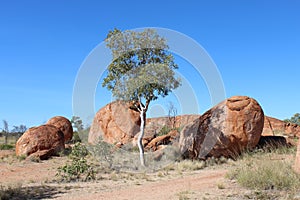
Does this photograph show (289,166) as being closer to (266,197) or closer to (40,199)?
(266,197)

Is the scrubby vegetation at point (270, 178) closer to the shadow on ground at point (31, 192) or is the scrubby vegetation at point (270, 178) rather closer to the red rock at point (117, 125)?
the shadow on ground at point (31, 192)

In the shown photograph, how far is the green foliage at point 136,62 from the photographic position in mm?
15414

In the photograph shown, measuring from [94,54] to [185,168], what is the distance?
6.91 meters

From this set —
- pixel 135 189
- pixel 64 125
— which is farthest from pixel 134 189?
pixel 64 125

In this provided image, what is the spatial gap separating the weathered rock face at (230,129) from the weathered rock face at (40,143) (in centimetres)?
935

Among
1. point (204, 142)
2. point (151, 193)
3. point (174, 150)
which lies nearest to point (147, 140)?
point (174, 150)

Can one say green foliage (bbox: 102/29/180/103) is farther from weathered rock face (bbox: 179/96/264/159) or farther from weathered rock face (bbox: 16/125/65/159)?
weathered rock face (bbox: 16/125/65/159)

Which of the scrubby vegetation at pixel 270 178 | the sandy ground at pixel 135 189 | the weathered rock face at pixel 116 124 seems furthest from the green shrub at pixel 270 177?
the weathered rock face at pixel 116 124

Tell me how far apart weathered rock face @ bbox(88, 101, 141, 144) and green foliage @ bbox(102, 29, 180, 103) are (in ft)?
34.1

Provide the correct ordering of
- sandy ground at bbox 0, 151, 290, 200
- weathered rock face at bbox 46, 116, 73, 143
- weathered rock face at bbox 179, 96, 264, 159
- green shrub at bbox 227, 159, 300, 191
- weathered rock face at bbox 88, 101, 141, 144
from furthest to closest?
1. weathered rock face at bbox 46, 116, 73, 143
2. weathered rock face at bbox 88, 101, 141, 144
3. weathered rock face at bbox 179, 96, 264, 159
4. sandy ground at bbox 0, 151, 290, 200
5. green shrub at bbox 227, 159, 300, 191

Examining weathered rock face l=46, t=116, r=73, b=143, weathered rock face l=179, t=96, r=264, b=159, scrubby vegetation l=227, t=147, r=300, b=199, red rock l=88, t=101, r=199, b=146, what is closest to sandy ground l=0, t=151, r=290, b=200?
scrubby vegetation l=227, t=147, r=300, b=199

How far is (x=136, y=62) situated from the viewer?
15961 millimetres

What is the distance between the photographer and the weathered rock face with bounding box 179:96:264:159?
1529 centimetres

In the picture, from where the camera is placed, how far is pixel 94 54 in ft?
50.9
